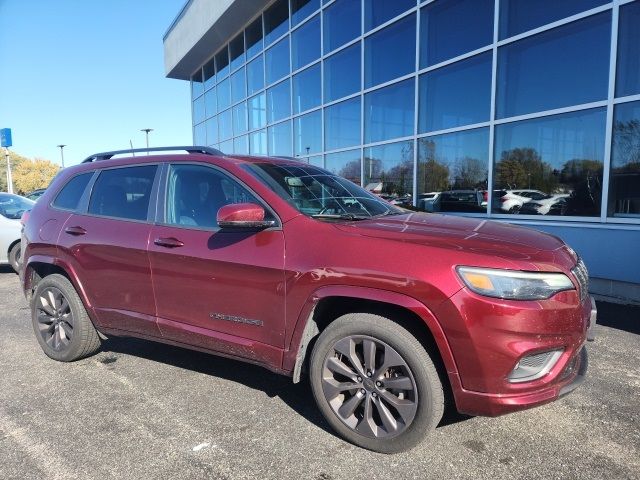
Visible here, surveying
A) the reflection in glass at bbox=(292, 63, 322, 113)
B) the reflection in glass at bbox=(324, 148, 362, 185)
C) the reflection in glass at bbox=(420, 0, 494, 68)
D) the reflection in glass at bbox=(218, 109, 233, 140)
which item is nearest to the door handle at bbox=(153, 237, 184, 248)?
the reflection in glass at bbox=(420, 0, 494, 68)

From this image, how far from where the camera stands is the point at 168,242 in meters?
3.10

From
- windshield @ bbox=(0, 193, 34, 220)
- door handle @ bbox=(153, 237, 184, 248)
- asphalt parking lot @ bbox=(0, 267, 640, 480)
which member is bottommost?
asphalt parking lot @ bbox=(0, 267, 640, 480)

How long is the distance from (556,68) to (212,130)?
15.7 m

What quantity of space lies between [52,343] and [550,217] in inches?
259

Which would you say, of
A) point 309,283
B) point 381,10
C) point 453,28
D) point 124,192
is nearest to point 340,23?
point 381,10

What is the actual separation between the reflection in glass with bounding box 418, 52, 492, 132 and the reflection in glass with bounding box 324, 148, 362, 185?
226 centimetres

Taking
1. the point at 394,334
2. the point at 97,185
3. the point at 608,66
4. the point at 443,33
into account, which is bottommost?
the point at 394,334

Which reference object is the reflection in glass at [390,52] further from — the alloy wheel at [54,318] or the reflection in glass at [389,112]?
the alloy wheel at [54,318]

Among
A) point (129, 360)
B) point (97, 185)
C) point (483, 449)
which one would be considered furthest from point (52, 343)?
point (483, 449)

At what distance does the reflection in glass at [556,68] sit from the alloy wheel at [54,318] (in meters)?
6.82

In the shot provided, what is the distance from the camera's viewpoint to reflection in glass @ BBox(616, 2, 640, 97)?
5.62 metres

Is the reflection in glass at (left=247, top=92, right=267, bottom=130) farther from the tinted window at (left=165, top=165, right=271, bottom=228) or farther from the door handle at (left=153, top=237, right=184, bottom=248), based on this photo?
the door handle at (left=153, top=237, right=184, bottom=248)

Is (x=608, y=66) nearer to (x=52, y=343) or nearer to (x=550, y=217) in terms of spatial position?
(x=550, y=217)

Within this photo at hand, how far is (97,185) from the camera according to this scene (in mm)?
3779
